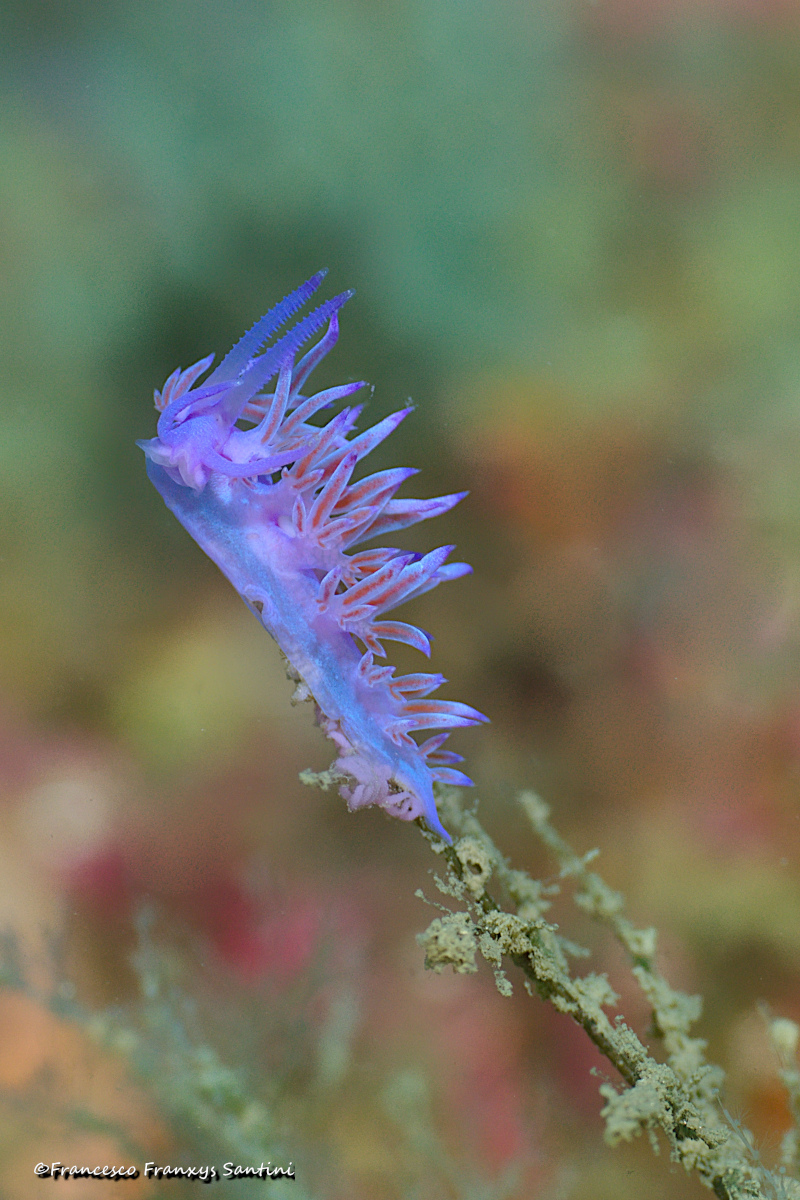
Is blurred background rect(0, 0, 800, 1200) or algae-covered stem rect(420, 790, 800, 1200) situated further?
blurred background rect(0, 0, 800, 1200)

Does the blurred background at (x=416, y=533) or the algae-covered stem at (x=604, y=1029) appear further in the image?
the blurred background at (x=416, y=533)

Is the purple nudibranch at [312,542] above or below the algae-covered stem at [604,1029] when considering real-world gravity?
above

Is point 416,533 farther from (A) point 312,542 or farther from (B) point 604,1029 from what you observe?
(B) point 604,1029

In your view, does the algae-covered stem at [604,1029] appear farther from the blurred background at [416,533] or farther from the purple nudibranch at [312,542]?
the blurred background at [416,533]

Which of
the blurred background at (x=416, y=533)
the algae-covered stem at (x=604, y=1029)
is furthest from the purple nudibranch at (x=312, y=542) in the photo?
the blurred background at (x=416, y=533)

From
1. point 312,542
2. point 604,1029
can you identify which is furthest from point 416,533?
point 604,1029

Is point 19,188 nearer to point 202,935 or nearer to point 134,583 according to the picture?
point 134,583

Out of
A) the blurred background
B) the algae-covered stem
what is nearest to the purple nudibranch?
the algae-covered stem

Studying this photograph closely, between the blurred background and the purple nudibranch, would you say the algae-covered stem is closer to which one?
the purple nudibranch
